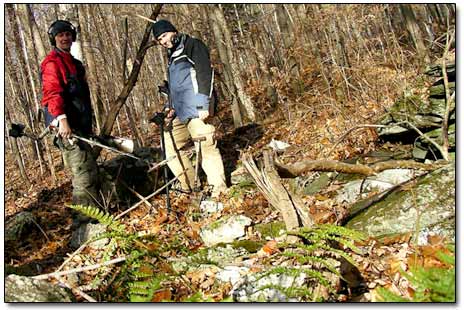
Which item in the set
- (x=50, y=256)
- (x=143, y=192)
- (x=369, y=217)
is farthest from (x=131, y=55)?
(x=369, y=217)

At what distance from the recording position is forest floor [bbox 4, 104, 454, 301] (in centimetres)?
282

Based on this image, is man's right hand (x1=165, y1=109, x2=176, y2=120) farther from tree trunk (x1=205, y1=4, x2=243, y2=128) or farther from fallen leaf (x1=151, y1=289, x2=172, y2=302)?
tree trunk (x1=205, y1=4, x2=243, y2=128)

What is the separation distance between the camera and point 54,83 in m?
4.44

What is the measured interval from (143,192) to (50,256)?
172 cm

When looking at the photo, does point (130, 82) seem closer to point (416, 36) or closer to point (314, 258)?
point (314, 258)

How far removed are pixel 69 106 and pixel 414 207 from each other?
3627mm

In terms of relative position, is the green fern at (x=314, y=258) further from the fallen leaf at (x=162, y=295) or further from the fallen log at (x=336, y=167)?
the fallen leaf at (x=162, y=295)

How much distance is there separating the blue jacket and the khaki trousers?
21cm

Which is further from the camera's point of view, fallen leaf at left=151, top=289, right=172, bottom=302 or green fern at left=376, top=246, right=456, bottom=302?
fallen leaf at left=151, top=289, right=172, bottom=302

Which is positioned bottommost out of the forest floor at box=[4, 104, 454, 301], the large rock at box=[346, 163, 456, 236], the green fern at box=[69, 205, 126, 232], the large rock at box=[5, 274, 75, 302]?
the forest floor at box=[4, 104, 454, 301]

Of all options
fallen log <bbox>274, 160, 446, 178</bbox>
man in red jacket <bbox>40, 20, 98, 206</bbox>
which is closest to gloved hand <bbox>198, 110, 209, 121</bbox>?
man in red jacket <bbox>40, 20, 98, 206</bbox>

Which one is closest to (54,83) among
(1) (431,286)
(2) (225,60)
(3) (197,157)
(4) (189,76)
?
(4) (189,76)

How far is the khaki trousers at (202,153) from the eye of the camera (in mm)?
5215

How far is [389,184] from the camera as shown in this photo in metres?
4.13
